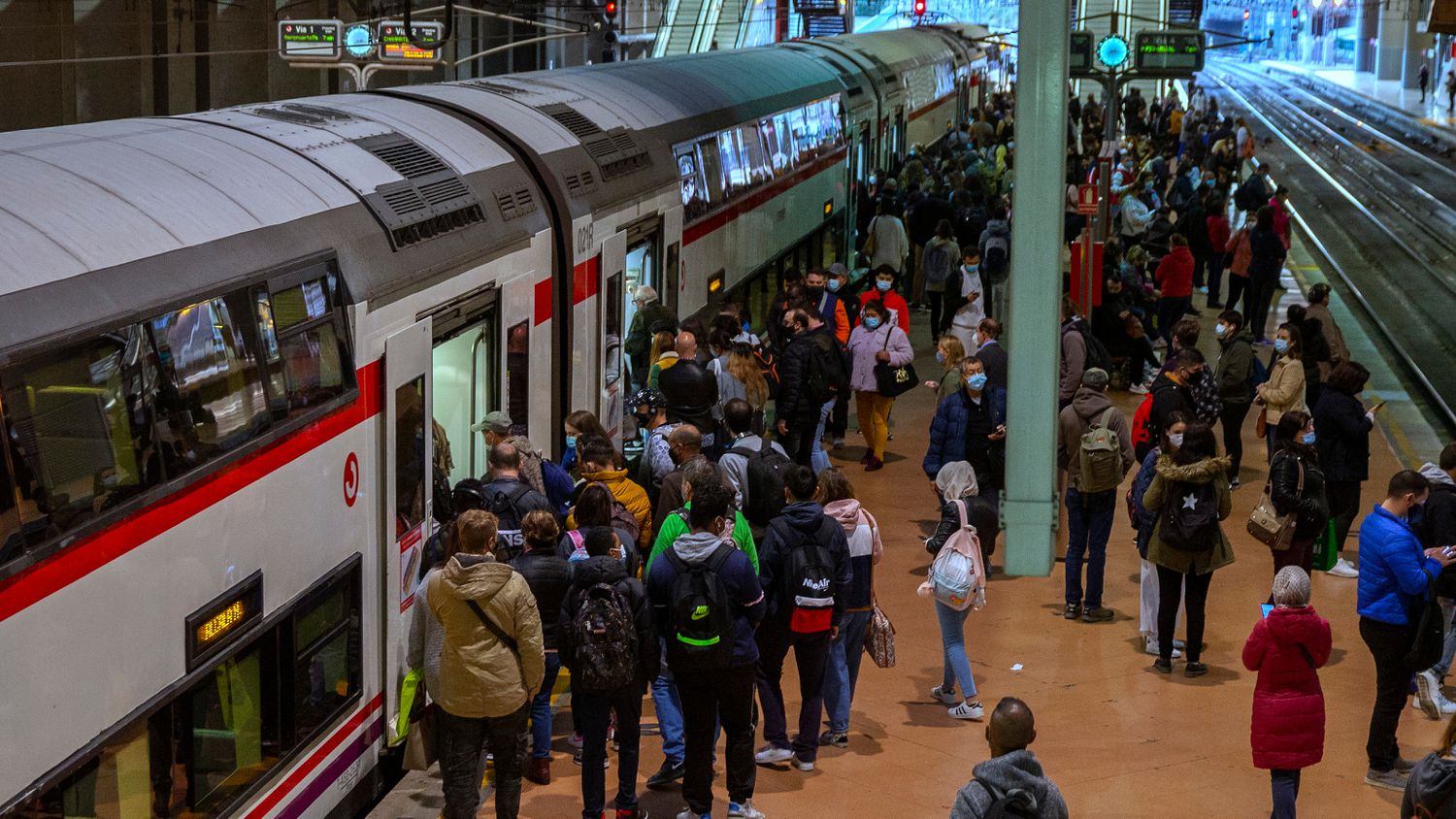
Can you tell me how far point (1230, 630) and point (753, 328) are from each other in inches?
369

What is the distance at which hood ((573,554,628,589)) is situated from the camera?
7.25 metres

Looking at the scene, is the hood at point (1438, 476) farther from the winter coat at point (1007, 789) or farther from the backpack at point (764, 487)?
the winter coat at point (1007, 789)

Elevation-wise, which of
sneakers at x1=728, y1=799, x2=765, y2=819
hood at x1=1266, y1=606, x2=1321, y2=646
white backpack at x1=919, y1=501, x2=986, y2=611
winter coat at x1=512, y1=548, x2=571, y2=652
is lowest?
sneakers at x1=728, y1=799, x2=765, y2=819

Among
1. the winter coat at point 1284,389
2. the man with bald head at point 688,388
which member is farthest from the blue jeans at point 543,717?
the winter coat at point 1284,389

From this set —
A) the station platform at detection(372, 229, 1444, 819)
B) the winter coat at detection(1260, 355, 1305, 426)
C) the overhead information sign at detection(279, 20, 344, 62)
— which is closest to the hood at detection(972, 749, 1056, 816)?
the station platform at detection(372, 229, 1444, 819)

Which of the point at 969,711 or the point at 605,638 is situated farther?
the point at 969,711

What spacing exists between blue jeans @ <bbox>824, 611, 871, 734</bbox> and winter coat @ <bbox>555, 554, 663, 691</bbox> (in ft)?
5.13

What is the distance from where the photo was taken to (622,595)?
725cm

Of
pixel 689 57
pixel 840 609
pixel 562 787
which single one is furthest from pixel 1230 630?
pixel 689 57

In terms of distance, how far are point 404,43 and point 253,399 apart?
52.0 feet

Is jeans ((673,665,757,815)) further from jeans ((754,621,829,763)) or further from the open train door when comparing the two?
the open train door

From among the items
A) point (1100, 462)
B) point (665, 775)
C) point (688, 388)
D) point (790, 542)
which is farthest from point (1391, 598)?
point (688, 388)

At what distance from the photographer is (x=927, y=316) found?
22.8 m

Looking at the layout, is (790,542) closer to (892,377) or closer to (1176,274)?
(892,377)
